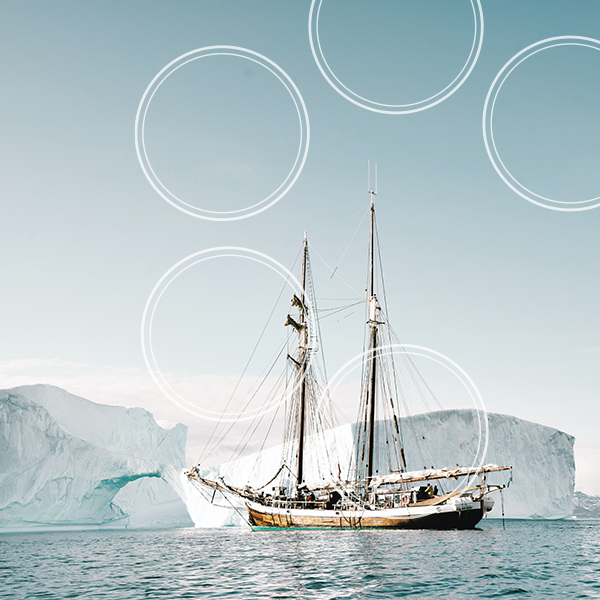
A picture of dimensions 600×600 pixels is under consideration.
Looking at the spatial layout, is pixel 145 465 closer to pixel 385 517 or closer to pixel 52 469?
pixel 52 469

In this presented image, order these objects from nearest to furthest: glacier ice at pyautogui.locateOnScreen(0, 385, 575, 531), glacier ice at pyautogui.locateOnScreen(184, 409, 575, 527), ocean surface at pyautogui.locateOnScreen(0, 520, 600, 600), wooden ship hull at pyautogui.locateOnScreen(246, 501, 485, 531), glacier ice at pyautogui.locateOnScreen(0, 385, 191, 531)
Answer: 1. ocean surface at pyautogui.locateOnScreen(0, 520, 600, 600)
2. wooden ship hull at pyautogui.locateOnScreen(246, 501, 485, 531)
3. glacier ice at pyautogui.locateOnScreen(0, 385, 191, 531)
4. glacier ice at pyautogui.locateOnScreen(0, 385, 575, 531)
5. glacier ice at pyautogui.locateOnScreen(184, 409, 575, 527)

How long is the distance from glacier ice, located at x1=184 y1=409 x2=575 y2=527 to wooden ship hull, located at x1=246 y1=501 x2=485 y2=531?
23646mm

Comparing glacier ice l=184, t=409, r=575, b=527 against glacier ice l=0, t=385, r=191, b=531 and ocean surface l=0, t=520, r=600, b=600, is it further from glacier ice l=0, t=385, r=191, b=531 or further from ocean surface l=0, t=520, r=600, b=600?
ocean surface l=0, t=520, r=600, b=600

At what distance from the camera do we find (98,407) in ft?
304

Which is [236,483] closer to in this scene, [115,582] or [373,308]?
[373,308]

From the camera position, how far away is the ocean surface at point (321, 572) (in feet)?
55.6

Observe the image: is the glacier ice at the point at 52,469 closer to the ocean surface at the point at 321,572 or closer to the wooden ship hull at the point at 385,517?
the wooden ship hull at the point at 385,517

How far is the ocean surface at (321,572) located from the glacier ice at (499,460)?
40846 mm

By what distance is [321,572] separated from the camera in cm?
2067

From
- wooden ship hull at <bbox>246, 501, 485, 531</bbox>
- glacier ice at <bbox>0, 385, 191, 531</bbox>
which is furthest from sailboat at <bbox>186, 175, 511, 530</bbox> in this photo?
glacier ice at <bbox>0, 385, 191, 531</bbox>

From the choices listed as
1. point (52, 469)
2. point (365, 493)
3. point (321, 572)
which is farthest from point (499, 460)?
point (321, 572)

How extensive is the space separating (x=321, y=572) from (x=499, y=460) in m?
60.2

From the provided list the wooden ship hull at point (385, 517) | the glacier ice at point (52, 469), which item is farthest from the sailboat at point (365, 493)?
the glacier ice at point (52, 469)

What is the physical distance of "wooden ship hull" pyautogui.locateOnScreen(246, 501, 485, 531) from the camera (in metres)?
43.8
